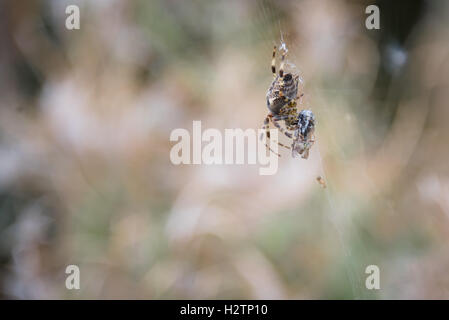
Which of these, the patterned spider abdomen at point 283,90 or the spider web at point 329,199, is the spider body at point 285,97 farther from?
the spider web at point 329,199

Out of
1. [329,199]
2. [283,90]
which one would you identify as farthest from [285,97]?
[329,199]

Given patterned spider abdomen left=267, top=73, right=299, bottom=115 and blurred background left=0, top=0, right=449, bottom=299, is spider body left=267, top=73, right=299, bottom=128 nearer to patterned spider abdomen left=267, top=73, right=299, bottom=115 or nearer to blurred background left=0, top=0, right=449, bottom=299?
patterned spider abdomen left=267, top=73, right=299, bottom=115

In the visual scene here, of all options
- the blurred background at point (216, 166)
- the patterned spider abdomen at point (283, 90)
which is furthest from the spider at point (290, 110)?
the blurred background at point (216, 166)

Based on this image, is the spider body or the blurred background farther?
the blurred background

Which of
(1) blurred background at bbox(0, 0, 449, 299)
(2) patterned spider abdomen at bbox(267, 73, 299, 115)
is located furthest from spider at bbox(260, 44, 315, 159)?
(1) blurred background at bbox(0, 0, 449, 299)

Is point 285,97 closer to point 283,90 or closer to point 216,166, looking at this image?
point 283,90
